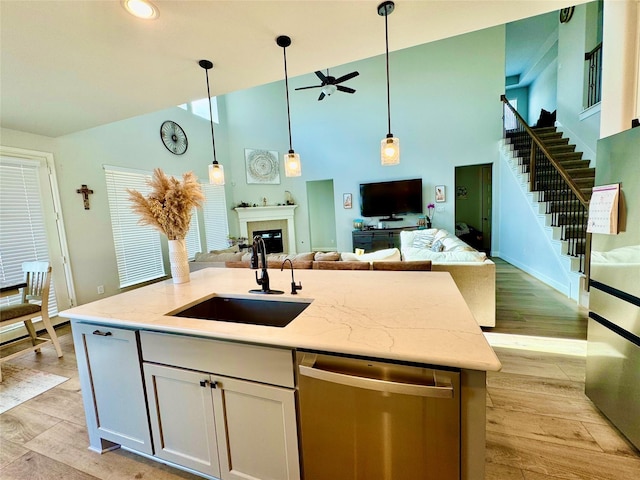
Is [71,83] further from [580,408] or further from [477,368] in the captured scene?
[580,408]

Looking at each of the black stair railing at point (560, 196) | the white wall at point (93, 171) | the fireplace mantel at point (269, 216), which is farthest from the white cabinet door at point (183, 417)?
the fireplace mantel at point (269, 216)

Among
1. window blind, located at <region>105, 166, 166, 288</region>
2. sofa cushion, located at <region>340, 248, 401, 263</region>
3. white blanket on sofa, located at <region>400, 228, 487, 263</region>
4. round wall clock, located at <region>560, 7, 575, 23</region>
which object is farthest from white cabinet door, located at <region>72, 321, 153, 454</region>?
round wall clock, located at <region>560, 7, 575, 23</region>

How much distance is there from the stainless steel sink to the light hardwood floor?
0.87 meters

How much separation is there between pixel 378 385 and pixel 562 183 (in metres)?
5.04

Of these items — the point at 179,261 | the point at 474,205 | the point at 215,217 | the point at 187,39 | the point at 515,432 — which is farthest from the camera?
the point at 474,205

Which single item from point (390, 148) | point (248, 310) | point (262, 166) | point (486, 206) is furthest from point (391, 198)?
point (248, 310)

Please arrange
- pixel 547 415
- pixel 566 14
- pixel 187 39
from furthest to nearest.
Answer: pixel 566 14 → pixel 187 39 → pixel 547 415

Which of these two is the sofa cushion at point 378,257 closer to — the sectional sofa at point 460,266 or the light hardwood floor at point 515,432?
the sectional sofa at point 460,266

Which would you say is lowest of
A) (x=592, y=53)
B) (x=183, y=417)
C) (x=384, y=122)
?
(x=183, y=417)

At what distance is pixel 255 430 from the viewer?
1.20m

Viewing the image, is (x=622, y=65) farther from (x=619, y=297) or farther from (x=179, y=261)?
(x=179, y=261)

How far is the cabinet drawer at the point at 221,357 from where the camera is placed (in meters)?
1.10

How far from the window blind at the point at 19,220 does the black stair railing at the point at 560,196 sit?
21.9 ft

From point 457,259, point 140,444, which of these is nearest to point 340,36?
point 457,259
